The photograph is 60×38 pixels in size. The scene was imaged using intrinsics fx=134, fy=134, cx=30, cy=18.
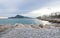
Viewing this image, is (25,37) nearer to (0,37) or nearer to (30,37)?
(30,37)

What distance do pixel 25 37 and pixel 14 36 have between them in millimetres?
743

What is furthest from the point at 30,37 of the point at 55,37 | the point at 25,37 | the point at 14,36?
the point at 55,37

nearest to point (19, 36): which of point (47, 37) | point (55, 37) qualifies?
point (47, 37)

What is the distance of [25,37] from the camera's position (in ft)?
27.4

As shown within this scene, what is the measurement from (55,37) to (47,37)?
1.72 ft

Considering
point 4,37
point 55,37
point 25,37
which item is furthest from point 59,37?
point 4,37

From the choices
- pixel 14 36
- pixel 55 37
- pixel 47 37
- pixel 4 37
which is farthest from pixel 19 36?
pixel 55 37

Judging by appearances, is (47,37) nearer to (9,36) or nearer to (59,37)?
(59,37)

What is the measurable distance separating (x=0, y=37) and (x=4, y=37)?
35cm

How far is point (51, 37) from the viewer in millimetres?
8359

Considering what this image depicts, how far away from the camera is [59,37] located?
8445 millimetres

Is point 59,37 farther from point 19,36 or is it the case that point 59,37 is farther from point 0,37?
point 0,37

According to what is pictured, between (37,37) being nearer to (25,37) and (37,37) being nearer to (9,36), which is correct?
(25,37)

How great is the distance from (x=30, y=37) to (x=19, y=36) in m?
0.70
